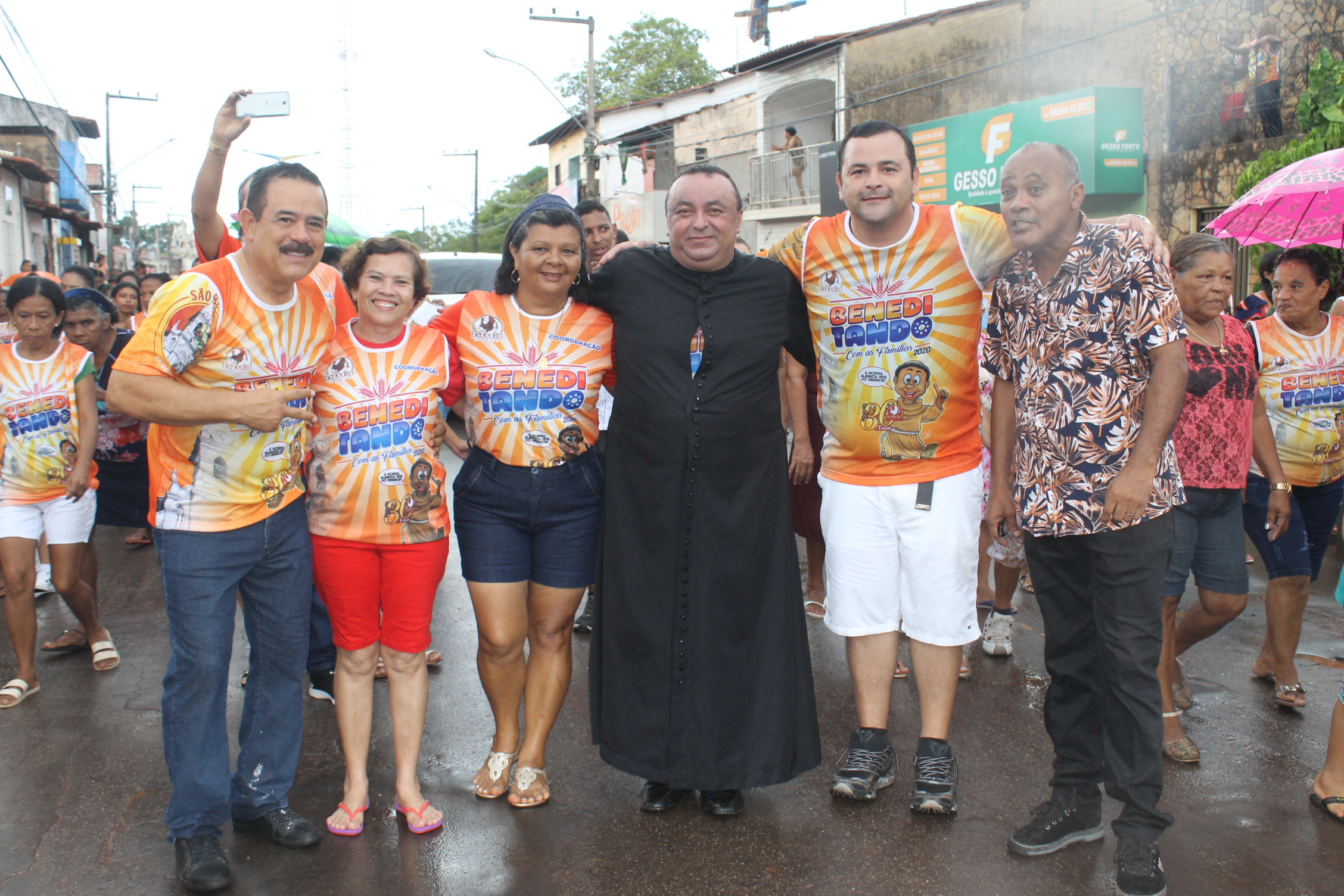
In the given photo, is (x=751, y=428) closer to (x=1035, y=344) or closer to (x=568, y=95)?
(x=1035, y=344)

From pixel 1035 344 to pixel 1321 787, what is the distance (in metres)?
1.85

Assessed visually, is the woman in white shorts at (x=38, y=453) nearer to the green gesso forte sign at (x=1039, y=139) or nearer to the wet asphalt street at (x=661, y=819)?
the wet asphalt street at (x=661, y=819)

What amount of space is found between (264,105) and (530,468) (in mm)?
1432

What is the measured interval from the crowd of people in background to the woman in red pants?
11 mm

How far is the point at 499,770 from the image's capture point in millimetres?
3699

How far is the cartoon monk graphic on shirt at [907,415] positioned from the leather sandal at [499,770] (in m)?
1.74

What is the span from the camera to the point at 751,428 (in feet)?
11.5

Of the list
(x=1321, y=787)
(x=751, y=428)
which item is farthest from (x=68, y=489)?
(x=1321, y=787)

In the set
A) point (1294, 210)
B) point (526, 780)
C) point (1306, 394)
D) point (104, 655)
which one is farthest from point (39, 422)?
point (1294, 210)

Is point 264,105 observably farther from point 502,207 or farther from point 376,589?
point 502,207

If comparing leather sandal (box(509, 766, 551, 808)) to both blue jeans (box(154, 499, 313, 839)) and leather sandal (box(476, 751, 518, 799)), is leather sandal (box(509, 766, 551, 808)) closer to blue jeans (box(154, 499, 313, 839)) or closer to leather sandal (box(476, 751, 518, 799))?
leather sandal (box(476, 751, 518, 799))

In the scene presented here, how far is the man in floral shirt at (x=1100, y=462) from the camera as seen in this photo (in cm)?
301

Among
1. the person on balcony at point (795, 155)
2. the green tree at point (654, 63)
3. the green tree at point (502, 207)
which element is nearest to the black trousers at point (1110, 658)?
the person on balcony at point (795, 155)

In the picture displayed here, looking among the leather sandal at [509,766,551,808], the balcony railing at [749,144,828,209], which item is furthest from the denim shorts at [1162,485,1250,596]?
the balcony railing at [749,144,828,209]
